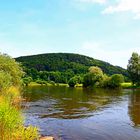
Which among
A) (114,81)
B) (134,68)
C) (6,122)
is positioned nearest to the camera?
(6,122)

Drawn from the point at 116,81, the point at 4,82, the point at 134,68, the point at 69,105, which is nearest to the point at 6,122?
the point at 4,82

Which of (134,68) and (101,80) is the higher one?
(134,68)

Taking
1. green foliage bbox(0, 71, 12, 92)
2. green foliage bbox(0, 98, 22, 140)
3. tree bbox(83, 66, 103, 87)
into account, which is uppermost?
tree bbox(83, 66, 103, 87)

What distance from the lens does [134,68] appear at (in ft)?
378

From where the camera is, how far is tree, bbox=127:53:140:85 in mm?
114562

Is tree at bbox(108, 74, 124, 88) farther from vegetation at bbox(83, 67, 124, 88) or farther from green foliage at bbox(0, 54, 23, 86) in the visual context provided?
green foliage at bbox(0, 54, 23, 86)

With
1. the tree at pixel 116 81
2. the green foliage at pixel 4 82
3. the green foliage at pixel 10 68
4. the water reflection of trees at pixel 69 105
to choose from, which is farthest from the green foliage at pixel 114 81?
the green foliage at pixel 4 82

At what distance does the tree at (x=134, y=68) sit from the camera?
114562 millimetres

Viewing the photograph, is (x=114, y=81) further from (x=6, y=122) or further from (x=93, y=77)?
(x=6, y=122)

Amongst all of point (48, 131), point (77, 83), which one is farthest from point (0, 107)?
point (77, 83)

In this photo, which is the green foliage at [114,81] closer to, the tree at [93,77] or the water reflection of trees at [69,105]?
the tree at [93,77]

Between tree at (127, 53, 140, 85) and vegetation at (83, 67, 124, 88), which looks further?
vegetation at (83, 67, 124, 88)

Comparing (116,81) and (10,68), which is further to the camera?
(116,81)

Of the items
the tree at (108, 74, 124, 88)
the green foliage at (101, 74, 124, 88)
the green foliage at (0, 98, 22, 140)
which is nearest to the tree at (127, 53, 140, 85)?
the tree at (108, 74, 124, 88)
